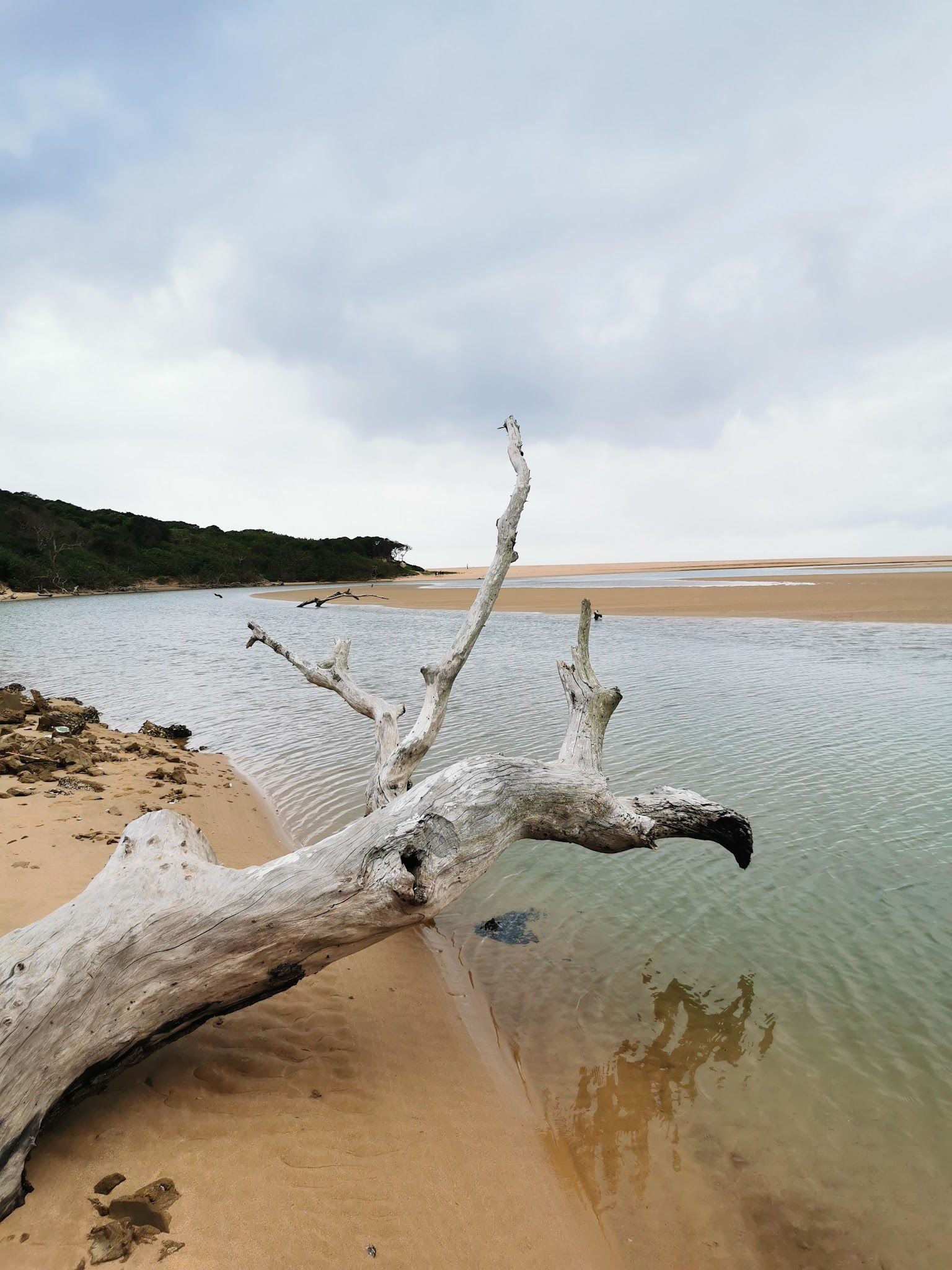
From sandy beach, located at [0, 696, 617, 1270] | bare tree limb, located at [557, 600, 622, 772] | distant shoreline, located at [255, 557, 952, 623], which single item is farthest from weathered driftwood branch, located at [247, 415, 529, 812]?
distant shoreline, located at [255, 557, 952, 623]

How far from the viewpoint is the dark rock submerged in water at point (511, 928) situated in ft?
14.7

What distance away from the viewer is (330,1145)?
2.62 metres

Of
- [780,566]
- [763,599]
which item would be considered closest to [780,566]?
[780,566]

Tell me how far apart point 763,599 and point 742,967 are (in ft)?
98.8

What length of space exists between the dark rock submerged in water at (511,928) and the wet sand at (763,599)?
20.5m

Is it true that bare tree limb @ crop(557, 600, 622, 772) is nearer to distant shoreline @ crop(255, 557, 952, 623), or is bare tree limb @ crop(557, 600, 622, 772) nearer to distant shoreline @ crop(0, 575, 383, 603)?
distant shoreline @ crop(255, 557, 952, 623)

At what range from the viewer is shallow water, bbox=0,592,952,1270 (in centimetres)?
267

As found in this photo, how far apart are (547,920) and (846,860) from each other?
2472mm

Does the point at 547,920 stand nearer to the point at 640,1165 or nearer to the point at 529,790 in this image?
the point at 529,790

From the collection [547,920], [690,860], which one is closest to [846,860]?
[690,860]

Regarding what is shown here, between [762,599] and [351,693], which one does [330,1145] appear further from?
[762,599]

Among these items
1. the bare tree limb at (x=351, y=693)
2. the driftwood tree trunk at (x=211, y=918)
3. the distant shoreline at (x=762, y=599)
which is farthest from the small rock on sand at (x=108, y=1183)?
the distant shoreline at (x=762, y=599)

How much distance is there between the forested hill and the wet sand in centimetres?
3329

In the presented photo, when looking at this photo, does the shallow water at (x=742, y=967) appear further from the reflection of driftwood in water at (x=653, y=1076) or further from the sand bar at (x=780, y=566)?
the sand bar at (x=780, y=566)
